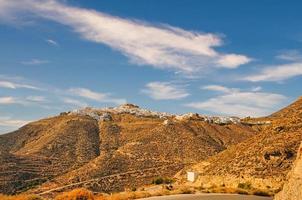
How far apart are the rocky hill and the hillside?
32937 millimetres

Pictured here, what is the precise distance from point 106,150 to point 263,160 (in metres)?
69.2

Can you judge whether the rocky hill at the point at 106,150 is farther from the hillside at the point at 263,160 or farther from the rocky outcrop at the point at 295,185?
the rocky outcrop at the point at 295,185

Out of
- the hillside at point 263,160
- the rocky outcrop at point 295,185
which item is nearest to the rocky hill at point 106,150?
the hillside at point 263,160

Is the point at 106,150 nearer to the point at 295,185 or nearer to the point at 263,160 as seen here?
the point at 263,160

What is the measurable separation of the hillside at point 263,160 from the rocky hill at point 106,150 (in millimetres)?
32937

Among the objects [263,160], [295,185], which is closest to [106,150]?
[263,160]

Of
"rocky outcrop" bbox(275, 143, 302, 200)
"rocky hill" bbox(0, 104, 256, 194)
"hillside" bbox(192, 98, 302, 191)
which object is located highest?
"rocky hill" bbox(0, 104, 256, 194)

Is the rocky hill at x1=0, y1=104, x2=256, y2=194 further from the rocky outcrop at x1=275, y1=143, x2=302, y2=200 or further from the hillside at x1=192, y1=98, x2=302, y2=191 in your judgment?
the rocky outcrop at x1=275, y1=143, x2=302, y2=200

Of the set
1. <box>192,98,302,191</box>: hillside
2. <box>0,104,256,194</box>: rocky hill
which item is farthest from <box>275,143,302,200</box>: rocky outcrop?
<box>0,104,256,194</box>: rocky hill

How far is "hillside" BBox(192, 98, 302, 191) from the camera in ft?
120

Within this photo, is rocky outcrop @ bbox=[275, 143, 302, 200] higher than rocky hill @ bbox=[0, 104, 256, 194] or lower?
lower

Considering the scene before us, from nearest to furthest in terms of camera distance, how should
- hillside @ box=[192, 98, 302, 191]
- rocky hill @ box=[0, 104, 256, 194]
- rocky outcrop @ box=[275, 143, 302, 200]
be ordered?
rocky outcrop @ box=[275, 143, 302, 200]
hillside @ box=[192, 98, 302, 191]
rocky hill @ box=[0, 104, 256, 194]

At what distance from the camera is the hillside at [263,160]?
1441 inches

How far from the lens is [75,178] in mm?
84375
